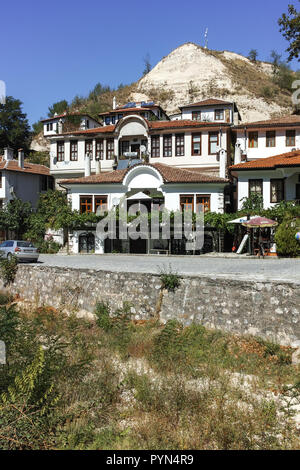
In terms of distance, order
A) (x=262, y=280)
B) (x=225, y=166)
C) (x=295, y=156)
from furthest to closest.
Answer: (x=225, y=166)
(x=295, y=156)
(x=262, y=280)

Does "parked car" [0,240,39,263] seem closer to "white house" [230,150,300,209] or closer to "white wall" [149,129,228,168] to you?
"white house" [230,150,300,209]

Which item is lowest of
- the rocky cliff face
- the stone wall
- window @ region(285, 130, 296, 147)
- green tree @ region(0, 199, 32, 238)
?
the stone wall

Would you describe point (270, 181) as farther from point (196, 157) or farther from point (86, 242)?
point (86, 242)

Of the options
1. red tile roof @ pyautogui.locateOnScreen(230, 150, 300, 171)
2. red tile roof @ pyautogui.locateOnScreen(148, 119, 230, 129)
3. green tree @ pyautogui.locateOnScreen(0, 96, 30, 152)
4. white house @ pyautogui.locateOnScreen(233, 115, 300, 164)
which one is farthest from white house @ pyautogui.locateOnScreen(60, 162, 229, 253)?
green tree @ pyautogui.locateOnScreen(0, 96, 30, 152)

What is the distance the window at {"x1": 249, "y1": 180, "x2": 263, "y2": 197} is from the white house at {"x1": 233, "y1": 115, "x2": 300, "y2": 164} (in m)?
5.79

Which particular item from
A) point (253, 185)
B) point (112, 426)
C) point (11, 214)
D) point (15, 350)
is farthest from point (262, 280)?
point (11, 214)

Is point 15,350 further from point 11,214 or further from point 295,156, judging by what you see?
point 11,214

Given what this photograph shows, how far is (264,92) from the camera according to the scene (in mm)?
69438

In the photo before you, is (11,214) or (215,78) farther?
(215,78)

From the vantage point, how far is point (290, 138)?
1259 inches

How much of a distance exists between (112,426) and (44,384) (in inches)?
51.9

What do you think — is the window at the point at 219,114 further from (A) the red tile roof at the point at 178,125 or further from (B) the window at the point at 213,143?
(B) the window at the point at 213,143

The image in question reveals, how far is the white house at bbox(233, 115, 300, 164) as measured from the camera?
31852 mm

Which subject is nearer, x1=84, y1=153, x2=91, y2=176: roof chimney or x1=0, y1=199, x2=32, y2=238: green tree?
x1=84, y1=153, x2=91, y2=176: roof chimney
